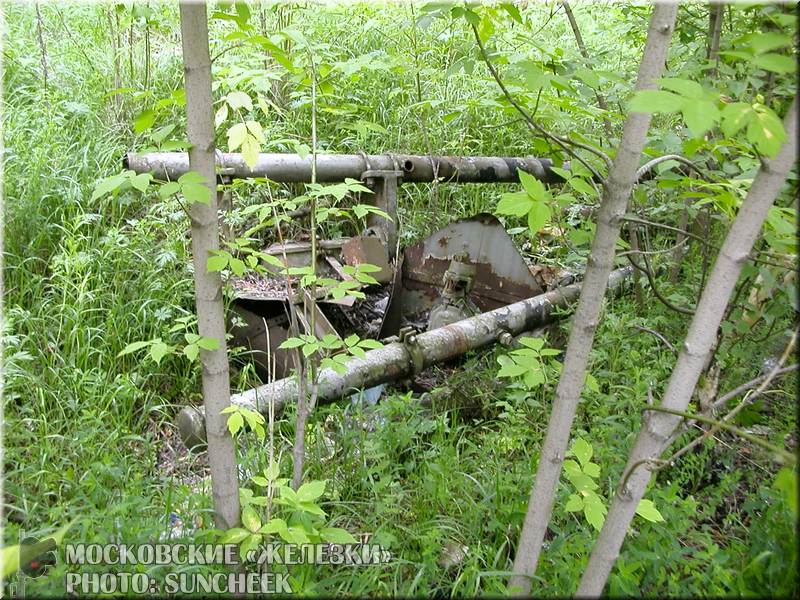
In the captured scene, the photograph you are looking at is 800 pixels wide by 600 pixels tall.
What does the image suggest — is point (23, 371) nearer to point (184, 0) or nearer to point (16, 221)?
point (16, 221)

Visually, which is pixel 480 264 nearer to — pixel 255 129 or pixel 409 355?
pixel 409 355

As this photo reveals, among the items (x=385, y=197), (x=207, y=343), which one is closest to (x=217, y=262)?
(x=207, y=343)

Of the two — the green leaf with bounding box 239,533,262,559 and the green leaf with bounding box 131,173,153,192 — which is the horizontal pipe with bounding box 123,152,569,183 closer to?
the green leaf with bounding box 131,173,153,192

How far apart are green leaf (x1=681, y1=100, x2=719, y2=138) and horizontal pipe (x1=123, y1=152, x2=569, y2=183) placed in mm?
2896

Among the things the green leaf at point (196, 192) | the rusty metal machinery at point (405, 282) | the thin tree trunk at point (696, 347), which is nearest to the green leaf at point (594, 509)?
the thin tree trunk at point (696, 347)

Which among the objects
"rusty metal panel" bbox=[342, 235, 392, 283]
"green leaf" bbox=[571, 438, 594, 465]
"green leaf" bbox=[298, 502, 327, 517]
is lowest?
"rusty metal panel" bbox=[342, 235, 392, 283]

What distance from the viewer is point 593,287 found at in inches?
62.8

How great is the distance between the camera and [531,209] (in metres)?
1.67

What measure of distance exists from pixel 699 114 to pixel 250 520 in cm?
150

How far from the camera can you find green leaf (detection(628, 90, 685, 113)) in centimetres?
112

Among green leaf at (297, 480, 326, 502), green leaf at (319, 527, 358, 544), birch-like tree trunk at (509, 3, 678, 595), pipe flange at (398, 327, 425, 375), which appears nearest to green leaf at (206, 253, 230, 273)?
green leaf at (297, 480, 326, 502)

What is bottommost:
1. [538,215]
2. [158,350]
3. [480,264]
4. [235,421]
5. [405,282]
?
[405,282]

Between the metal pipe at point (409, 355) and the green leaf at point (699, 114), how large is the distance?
1.94m

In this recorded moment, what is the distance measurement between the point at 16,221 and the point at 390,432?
9.46ft
